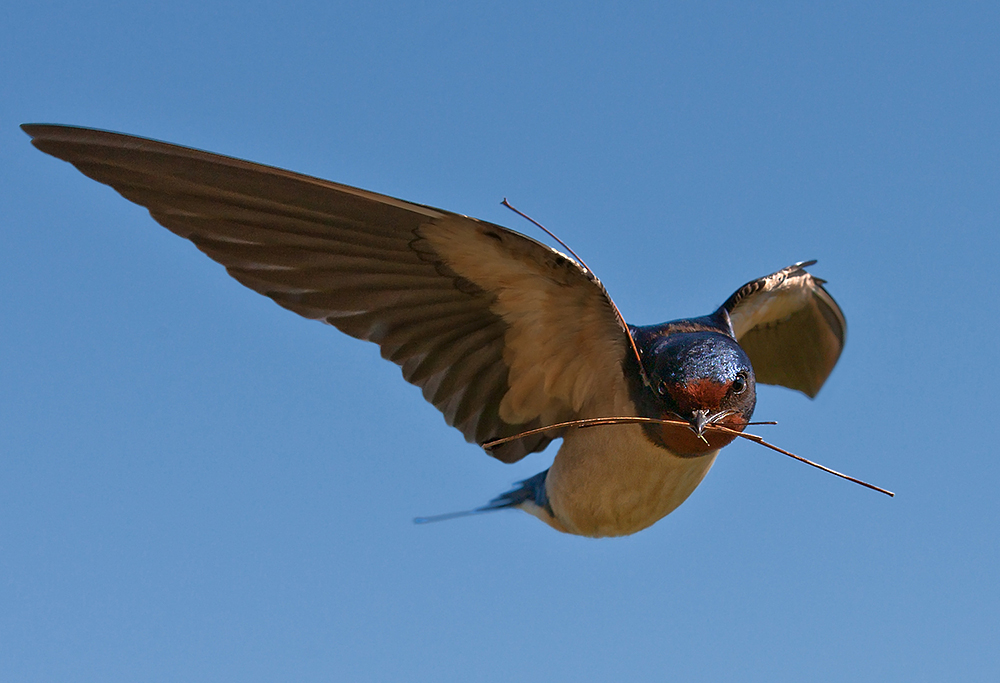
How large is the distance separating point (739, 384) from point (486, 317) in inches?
33.5

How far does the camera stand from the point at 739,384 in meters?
2.23

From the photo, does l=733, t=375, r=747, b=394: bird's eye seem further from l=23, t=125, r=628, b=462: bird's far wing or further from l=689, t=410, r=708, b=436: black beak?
l=23, t=125, r=628, b=462: bird's far wing

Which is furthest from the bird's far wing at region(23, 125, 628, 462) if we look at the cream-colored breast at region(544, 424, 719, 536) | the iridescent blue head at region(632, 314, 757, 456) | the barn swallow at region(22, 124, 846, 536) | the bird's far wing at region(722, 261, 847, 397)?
the bird's far wing at region(722, 261, 847, 397)

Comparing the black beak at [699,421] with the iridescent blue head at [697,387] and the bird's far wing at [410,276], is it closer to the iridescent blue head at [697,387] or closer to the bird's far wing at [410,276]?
the iridescent blue head at [697,387]

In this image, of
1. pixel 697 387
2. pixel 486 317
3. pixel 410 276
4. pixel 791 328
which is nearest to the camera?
pixel 697 387

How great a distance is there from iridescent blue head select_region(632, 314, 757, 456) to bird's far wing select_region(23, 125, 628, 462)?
0.26 m

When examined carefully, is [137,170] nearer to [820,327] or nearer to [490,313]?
[490,313]

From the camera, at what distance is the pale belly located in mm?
2654

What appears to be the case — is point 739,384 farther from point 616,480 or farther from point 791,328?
point 791,328

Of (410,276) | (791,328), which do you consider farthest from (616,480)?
Answer: (791,328)

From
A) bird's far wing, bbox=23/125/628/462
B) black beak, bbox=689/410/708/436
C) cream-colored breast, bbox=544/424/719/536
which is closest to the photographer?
black beak, bbox=689/410/708/436

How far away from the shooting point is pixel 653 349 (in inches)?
96.2

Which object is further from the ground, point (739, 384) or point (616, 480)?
point (739, 384)

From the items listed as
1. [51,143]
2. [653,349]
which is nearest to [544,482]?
[653,349]
